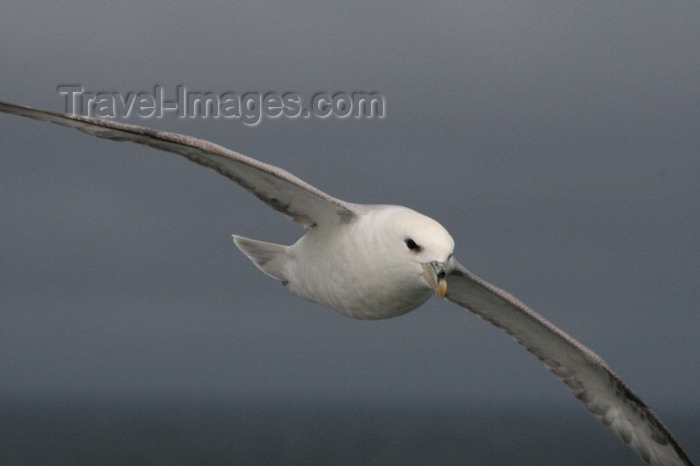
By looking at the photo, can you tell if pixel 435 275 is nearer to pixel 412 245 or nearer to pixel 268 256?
pixel 412 245

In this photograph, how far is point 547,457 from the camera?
11850 cm

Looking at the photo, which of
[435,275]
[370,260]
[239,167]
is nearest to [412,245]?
[435,275]

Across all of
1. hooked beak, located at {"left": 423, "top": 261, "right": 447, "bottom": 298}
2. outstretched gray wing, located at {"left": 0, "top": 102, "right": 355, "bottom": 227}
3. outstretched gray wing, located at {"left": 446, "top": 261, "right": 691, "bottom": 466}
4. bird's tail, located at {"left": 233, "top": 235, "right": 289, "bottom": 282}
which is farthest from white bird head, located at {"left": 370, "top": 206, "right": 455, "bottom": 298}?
outstretched gray wing, located at {"left": 446, "top": 261, "right": 691, "bottom": 466}

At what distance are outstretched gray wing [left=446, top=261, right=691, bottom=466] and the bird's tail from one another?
2247mm

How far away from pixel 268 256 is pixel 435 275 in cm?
413

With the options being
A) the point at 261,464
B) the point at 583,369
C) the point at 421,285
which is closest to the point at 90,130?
the point at 421,285

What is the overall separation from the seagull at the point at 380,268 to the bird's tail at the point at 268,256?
1 cm

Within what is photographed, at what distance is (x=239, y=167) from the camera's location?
1427 centimetres

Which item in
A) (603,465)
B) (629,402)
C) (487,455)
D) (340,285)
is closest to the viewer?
(340,285)

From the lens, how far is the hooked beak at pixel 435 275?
12.5m

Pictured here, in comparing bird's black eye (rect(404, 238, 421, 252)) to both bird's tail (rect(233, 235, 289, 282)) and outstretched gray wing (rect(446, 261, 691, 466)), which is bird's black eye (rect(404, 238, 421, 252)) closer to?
bird's tail (rect(233, 235, 289, 282))

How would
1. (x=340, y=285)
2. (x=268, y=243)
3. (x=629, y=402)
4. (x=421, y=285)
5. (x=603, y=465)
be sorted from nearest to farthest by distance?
(x=421, y=285) → (x=340, y=285) → (x=268, y=243) → (x=629, y=402) → (x=603, y=465)

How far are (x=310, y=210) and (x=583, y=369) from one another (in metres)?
5.18

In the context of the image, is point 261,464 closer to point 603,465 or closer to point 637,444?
point 603,465
